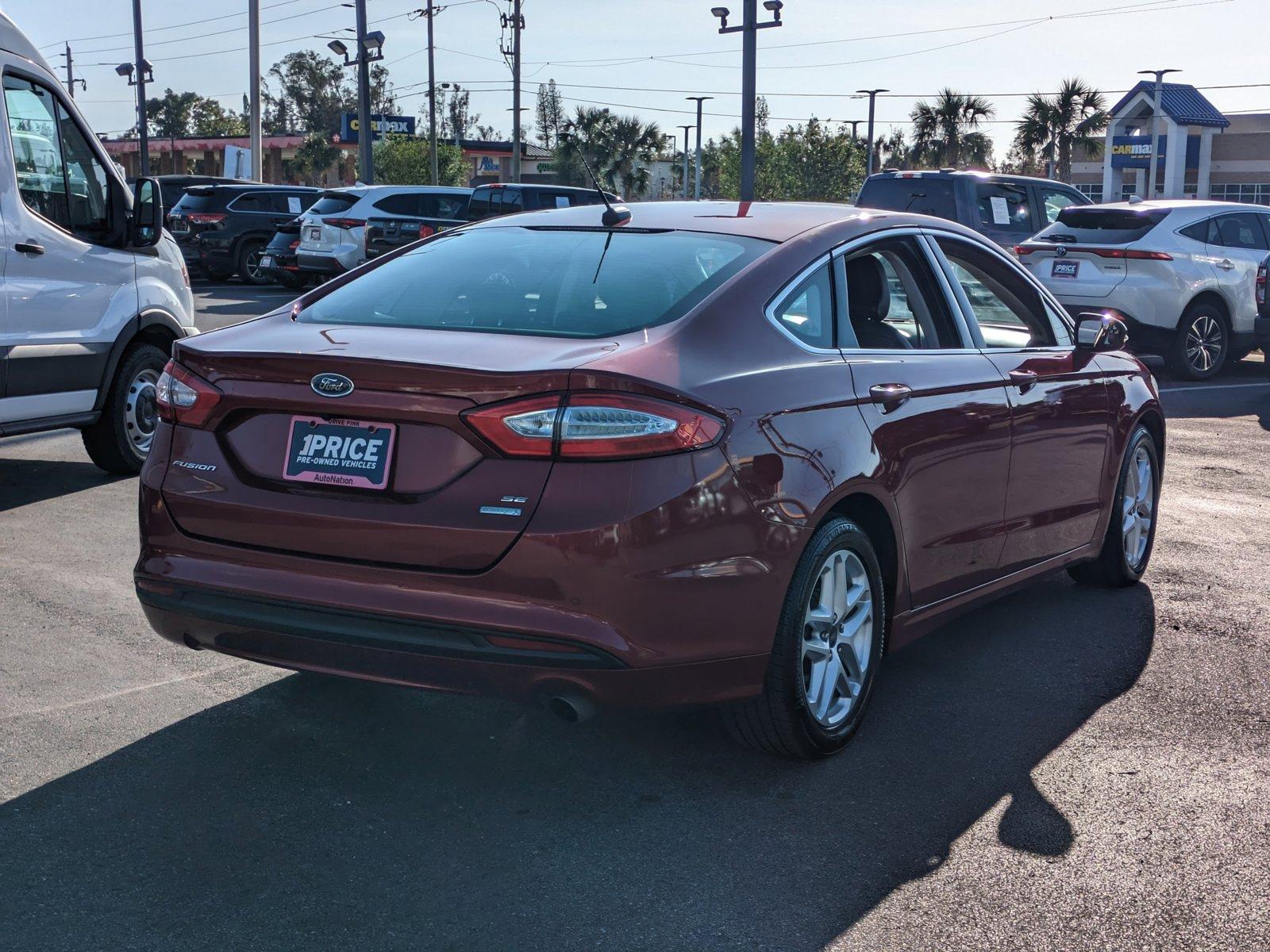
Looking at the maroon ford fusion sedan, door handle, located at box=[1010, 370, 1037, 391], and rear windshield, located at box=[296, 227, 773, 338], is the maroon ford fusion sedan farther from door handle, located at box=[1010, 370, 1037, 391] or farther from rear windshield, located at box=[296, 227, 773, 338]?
door handle, located at box=[1010, 370, 1037, 391]

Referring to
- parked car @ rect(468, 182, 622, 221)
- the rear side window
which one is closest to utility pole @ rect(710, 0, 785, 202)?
parked car @ rect(468, 182, 622, 221)

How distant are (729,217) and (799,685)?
1590 millimetres

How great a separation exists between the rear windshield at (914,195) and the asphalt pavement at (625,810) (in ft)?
37.2

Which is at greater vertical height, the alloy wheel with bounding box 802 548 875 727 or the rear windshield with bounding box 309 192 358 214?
the rear windshield with bounding box 309 192 358 214

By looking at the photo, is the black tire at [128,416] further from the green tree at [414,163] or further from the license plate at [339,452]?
the green tree at [414,163]

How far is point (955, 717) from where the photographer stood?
4.61 metres

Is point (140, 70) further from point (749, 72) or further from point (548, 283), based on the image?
point (548, 283)

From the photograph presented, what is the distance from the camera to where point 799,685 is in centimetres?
393

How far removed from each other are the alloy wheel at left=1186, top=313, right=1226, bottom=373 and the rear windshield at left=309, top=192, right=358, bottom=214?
1339 cm

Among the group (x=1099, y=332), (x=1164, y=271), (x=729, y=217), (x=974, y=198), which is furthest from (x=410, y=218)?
(x=729, y=217)

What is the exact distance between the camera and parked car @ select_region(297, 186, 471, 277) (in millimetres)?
22469

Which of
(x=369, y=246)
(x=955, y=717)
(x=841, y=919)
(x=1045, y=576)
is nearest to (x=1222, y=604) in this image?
(x=1045, y=576)

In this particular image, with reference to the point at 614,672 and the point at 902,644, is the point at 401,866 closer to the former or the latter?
the point at 614,672

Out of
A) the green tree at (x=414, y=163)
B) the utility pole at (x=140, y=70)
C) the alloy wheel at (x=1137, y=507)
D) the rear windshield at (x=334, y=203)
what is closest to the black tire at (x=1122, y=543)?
the alloy wheel at (x=1137, y=507)
